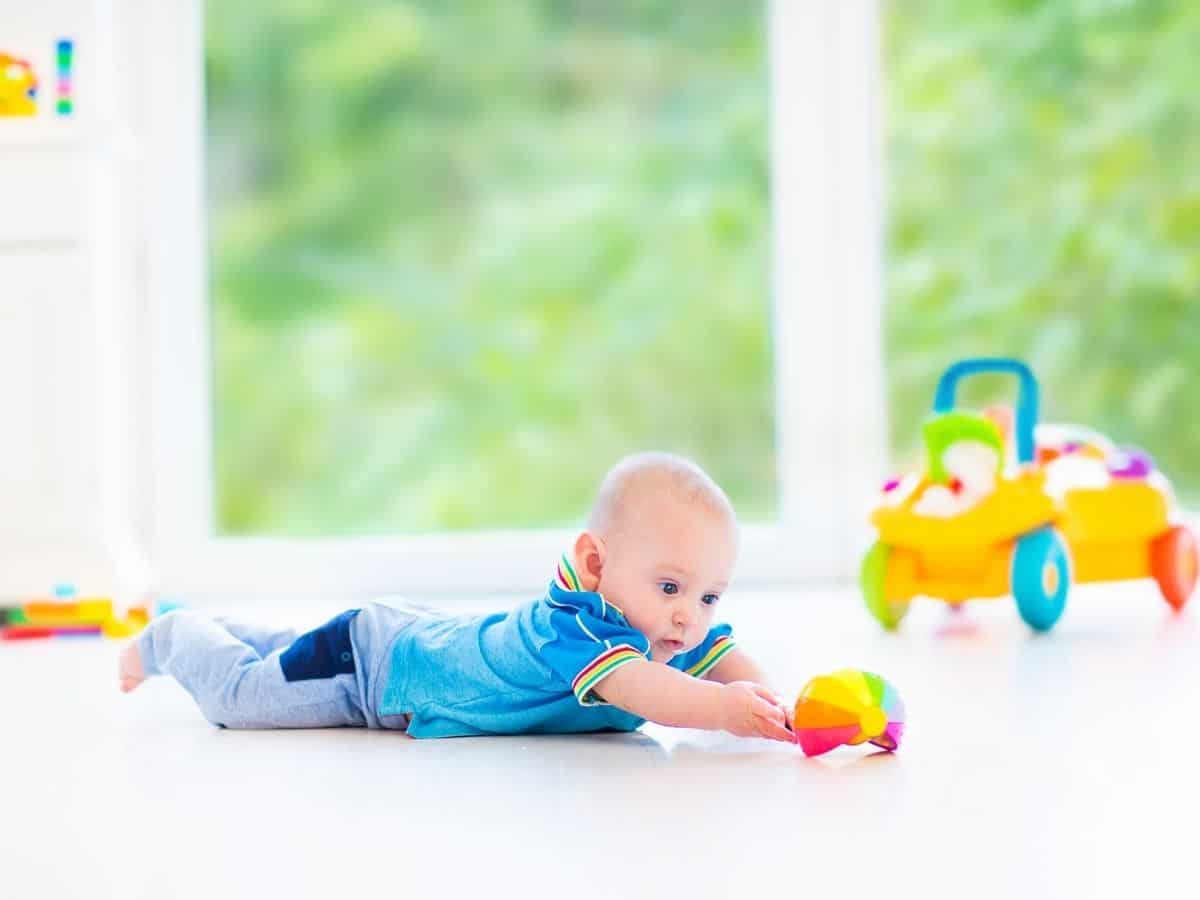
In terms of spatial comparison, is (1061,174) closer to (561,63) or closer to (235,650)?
(561,63)

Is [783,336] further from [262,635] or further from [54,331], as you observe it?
[262,635]

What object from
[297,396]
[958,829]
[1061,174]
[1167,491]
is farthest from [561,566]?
[1061,174]

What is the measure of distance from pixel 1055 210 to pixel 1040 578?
1127 millimetres

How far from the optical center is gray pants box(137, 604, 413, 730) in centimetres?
133

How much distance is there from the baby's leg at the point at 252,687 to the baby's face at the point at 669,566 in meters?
0.28

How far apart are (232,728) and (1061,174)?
6.64ft

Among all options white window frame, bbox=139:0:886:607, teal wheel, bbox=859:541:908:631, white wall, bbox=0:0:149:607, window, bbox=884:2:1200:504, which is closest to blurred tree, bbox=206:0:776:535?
white window frame, bbox=139:0:886:607

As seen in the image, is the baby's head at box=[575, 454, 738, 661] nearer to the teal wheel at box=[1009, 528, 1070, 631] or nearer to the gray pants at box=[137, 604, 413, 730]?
the gray pants at box=[137, 604, 413, 730]

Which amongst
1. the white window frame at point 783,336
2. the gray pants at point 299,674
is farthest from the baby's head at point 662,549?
the white window frame at point 783,336

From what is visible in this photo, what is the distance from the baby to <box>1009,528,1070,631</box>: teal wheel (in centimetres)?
72

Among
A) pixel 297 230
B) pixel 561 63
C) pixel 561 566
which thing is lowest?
pixel 561 566

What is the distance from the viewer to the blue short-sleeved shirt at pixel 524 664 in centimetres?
119

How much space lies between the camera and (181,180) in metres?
2.67

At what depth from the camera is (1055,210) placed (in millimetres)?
2799
